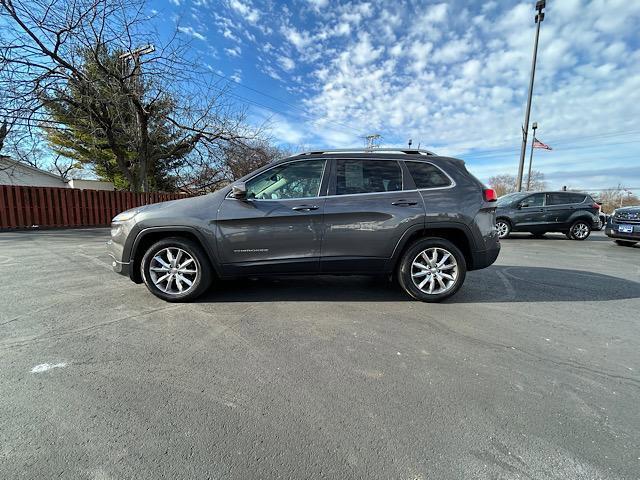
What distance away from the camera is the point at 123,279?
4.87 meters

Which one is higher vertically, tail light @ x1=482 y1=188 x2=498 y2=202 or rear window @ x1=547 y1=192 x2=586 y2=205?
rear window @ x1=547 y1=192 x2=586 y2=205

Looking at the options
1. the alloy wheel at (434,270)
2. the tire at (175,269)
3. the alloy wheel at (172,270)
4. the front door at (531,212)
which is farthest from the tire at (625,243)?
the alloy wheel at (172,270)

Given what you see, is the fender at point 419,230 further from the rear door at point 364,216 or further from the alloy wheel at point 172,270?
the alloy wheel at point 172,270

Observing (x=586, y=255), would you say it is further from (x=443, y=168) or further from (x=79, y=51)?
(x=79, y=51)

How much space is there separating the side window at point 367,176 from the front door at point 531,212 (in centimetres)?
963

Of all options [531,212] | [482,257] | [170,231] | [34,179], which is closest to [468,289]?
[482,257]

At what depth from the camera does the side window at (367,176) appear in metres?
3.89

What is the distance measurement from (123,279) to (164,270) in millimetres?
1579

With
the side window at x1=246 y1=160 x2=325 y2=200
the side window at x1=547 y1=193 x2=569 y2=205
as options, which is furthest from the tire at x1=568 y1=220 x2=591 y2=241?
the side window at x1=246 y1=160 x2=325 y2=200

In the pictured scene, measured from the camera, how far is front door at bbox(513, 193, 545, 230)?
11219 millimetres

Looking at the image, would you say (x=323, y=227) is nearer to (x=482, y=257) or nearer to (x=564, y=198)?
(x=482, y=257)

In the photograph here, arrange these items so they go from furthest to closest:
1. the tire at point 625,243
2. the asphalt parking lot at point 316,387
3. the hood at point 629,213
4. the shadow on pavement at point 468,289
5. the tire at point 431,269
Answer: the tire at point 625,243, the hood at point 629,213, the shadow on pavement at point 468,289, the tire at point 431,269, the asphalt parking lot at point 316,387

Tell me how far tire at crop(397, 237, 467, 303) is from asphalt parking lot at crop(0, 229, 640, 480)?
186 millimetres

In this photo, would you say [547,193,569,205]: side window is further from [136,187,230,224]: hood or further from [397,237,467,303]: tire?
[136,187,230,224]: hood
